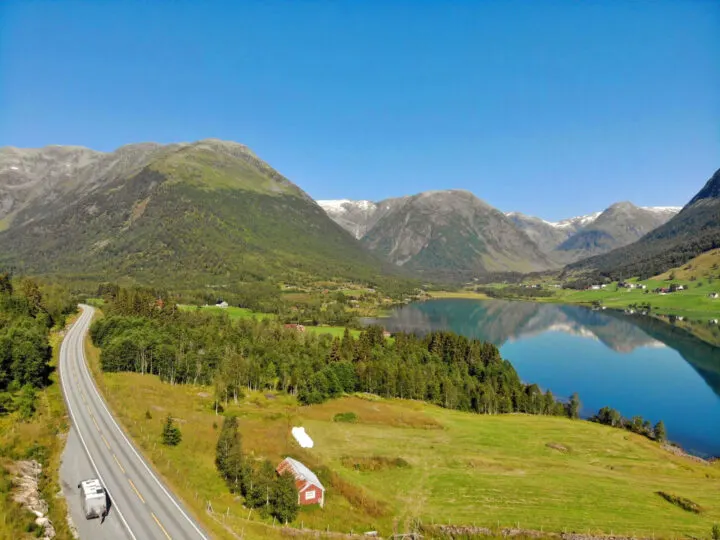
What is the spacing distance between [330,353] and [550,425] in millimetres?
61502

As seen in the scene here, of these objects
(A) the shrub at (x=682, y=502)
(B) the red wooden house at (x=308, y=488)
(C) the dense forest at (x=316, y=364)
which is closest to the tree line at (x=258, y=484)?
(B) the red wooden house at (x=308, y=488)

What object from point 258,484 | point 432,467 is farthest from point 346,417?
point 258,484

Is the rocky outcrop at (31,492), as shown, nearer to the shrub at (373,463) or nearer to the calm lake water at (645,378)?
the shrub at (373,463)

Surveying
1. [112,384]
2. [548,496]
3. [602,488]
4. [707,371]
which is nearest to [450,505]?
[548,496]

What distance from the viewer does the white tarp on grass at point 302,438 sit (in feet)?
240

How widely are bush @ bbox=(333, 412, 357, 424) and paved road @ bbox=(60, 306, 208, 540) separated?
42242mm

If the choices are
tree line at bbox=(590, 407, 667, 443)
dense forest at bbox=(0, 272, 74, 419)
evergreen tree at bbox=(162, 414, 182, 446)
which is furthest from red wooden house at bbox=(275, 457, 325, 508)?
tree line at bbox=(590, 407, 667, 443)

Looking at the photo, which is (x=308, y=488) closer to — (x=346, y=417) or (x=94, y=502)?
(x=94, y=502)

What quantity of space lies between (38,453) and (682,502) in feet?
269

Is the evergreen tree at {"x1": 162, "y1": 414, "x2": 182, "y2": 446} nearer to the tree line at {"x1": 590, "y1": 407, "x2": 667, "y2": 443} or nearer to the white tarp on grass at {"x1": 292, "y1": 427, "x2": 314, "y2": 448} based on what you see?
the white tarp on grass at {"x1": 292, "y1": 427, "x2": 314, "y2": 448}

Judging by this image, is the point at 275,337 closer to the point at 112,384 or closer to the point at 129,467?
the point at 112,384

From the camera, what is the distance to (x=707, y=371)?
493 ft

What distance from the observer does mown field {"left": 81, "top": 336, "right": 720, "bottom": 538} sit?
51.0 meters

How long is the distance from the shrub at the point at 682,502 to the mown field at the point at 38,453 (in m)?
70.6
